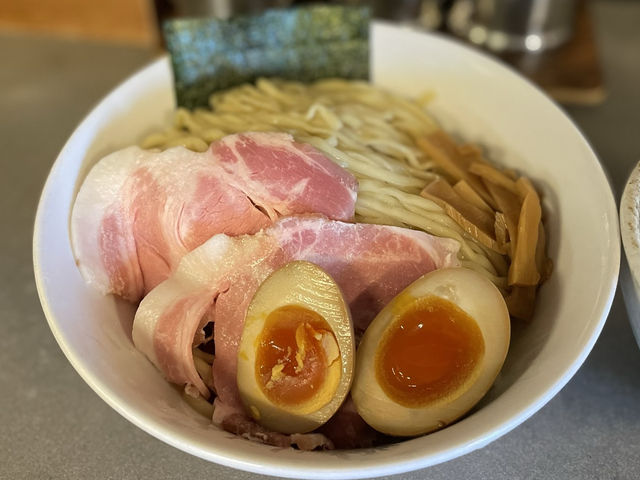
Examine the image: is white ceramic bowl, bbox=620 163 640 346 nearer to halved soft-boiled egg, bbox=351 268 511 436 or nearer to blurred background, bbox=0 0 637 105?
halved soft-boiled egg, bbox=351 268 511 436

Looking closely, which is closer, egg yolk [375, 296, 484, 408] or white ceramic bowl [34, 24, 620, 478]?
white ceramic bowl [34, 24, 620, 478]

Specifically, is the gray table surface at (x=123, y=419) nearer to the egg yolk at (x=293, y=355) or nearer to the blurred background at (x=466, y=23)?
the egg yolk at (x=293, y=355)

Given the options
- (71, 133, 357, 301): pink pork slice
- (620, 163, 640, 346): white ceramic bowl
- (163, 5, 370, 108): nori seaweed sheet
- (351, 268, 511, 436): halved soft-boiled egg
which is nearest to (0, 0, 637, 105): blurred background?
(163, 5, 370, 108): nori seaweed sheet

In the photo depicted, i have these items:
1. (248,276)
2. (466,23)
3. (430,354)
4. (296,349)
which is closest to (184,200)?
(248,276)

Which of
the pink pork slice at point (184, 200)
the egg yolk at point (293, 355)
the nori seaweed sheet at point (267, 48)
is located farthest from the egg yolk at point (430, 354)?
the nori seaweed sheet at point (267, 48)

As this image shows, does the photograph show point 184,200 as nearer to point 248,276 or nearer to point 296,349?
point 248,276

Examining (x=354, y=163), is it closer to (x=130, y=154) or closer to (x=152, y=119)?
(x=130, y=154)

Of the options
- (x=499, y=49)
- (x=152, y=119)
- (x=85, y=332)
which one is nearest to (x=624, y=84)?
(x=499, y=49)
